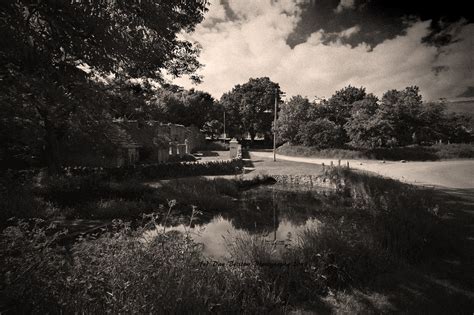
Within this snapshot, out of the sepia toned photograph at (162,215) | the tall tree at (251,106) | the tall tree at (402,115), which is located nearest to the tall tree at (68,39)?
the sepia toned photograph at (162,215)

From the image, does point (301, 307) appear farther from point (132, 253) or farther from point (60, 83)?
point (60, 83)

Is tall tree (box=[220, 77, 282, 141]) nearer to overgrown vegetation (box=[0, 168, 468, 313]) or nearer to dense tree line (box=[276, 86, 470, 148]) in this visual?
dense tree line (box=[276, 86, 470, 148])

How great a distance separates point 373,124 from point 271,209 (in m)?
22.4

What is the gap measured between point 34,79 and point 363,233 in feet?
34.7

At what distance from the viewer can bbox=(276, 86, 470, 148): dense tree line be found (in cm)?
3143

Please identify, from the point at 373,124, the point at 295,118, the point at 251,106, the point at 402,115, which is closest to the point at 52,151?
the point at 373,124

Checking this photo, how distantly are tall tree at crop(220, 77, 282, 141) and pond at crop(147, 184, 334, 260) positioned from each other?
42.7 metres

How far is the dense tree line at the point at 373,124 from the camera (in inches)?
1237

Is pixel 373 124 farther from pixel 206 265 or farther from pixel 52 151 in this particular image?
pixel 206 265

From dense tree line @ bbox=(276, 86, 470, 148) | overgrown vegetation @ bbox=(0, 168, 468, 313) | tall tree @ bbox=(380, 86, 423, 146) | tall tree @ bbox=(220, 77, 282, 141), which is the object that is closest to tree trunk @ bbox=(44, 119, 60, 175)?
overgrown vegetation @ bbox=(0, 168, 468, 313)

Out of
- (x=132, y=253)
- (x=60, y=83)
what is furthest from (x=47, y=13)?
(x=132, y=253)

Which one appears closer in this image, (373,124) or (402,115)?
(373,124)

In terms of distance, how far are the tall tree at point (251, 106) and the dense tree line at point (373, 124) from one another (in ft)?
53.2

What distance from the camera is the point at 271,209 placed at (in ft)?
45.7
